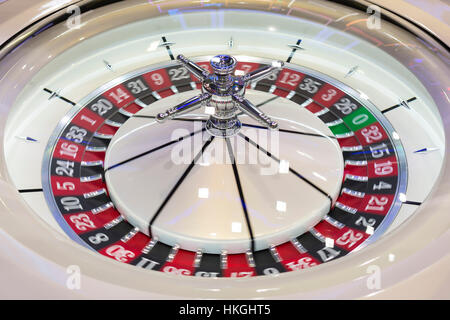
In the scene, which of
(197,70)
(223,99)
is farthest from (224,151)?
(197,70)

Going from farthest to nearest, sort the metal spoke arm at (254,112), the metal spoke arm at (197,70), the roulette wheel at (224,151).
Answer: the metal spoke arm at (197,70) → the metal spoke arm at (254,112) → the roulette wheel at (224,151)

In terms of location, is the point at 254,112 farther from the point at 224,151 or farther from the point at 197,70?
the point at 197,70

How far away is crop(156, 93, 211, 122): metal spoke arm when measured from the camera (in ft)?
7.53

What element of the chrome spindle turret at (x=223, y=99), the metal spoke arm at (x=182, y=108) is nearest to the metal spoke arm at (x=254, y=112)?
the chrome spindle turret at (x=223, y=99)

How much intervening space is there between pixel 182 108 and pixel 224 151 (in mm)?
272

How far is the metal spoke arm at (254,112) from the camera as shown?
226 cm

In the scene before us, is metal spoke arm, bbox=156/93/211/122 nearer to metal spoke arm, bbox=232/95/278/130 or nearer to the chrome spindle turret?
the chrome spindle turret

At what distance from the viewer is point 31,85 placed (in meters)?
2.76

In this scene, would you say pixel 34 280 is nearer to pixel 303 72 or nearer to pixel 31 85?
pixel 31 85

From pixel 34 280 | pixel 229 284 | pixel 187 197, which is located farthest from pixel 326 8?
pixel 34 280

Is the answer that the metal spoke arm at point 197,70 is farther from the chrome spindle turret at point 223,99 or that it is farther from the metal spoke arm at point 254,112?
the metal spoke arm at point 254,112

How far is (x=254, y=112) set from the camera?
2.34m

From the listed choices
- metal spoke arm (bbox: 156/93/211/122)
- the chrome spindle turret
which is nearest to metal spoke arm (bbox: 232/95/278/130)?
the chrome spindle turret

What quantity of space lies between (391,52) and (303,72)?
0.53 metres
